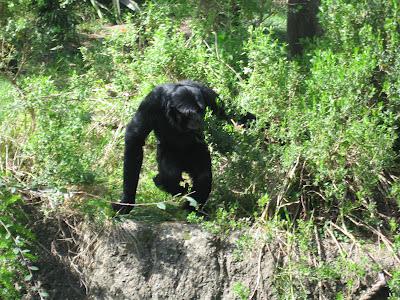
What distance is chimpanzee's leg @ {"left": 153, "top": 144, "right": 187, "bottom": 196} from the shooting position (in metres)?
6.02

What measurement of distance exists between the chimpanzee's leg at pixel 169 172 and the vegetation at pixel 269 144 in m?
0.20

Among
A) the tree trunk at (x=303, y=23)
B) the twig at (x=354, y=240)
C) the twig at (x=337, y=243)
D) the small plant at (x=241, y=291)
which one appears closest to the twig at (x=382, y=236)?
the twig at (x=354, y=240)

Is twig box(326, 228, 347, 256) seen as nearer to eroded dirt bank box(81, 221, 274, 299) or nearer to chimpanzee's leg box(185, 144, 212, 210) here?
eroded dirt bank box(81, 221, 274, 299)

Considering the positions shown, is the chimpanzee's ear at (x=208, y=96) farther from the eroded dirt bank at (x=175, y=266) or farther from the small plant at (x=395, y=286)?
the small plant at (x=395, y=286)

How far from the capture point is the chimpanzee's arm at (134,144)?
5.83 metres

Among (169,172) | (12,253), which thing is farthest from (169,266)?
(12,253)

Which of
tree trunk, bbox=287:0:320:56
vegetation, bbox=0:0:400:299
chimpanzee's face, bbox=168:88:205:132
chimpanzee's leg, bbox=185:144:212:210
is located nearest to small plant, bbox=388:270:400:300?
vegetation, bbox=0:0:400:299

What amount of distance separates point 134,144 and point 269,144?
51.5 inches

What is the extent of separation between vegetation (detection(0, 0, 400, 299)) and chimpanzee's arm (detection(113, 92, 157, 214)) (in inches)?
8.8

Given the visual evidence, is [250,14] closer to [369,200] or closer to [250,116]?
[250,116]

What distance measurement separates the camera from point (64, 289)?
5.65 meters

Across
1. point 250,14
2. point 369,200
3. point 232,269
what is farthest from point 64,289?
point 250,14

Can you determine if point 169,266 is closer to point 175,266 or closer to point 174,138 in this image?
point 175,266

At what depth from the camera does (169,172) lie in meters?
6.02
